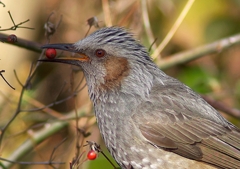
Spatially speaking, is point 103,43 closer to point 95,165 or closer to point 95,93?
point 95,93

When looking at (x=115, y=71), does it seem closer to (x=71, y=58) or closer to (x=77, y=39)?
(x=71, y=58)

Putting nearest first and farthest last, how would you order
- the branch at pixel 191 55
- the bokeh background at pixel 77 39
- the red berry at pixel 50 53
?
the red berry at pixel 50 53, the branch at pixel 191 55, the bokeh background at pixel 77 39

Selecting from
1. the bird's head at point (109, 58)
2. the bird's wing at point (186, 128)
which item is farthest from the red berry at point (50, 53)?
the bird's wing at point (186, 128)

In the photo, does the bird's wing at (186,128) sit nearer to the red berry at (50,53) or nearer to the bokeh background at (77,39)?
the red berry at (50,53)

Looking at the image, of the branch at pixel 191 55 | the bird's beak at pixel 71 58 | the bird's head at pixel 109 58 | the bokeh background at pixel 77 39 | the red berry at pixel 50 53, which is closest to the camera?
the red berry at pixel 50 53

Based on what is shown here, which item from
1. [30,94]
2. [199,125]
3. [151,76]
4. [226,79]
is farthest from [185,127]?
[226,79]

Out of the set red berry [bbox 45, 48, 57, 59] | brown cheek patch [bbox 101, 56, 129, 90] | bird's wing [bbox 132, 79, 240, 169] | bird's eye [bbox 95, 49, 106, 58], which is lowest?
bird's wing [bbox 132, 79, 240, 169]

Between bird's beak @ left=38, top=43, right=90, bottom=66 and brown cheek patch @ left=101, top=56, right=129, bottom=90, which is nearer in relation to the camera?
bird's beak @ left=38, top=43, right=90, bottom=66

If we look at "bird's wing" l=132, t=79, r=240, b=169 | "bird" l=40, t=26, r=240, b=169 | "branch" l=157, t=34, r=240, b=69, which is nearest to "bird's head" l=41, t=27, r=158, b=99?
"bird" l=40, t=26, r=240, b=169

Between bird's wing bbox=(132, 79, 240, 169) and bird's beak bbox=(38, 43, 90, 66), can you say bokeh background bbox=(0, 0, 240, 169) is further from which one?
bird's wing bbox=(132, 79, 240, 169)
